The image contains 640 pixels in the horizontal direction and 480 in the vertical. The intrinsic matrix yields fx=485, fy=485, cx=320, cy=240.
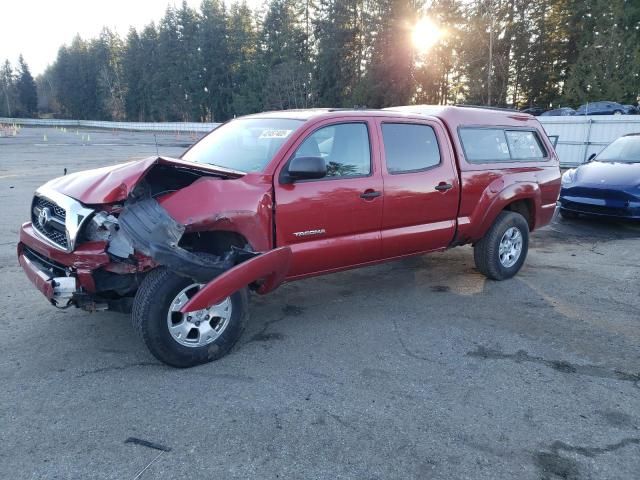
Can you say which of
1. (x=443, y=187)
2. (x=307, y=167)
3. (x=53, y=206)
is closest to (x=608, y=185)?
(x=443, y=187)

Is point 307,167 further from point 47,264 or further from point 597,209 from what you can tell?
point 597,209

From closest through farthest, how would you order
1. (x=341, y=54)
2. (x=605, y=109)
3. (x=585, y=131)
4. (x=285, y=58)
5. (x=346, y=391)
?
1. (x=346, y=391)
2. (x=585, y=131)
3. (x=605, y=109)
4. (x=341, y=54)
5. (x=285, y=58)

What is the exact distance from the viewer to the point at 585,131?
16.1 metres

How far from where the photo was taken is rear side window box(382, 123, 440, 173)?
4574 mm

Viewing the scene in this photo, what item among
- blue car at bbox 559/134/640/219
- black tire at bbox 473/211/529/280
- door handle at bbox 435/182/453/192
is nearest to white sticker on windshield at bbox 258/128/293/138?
door handle at bbox 435/182/453/192

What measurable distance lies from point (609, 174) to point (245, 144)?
23.4ft

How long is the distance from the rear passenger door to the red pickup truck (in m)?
0.01

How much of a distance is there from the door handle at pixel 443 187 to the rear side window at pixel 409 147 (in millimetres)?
214

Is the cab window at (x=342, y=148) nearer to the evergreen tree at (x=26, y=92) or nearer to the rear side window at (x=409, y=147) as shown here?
the rear side window at (x=409, y=147)

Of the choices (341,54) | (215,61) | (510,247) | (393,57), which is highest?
(215,61)

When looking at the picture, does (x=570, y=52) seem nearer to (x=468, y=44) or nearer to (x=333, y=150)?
(x=468, y=44)

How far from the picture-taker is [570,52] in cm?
4103

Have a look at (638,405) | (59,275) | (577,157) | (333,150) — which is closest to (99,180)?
(59,275)

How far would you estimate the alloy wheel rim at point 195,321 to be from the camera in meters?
3.48
